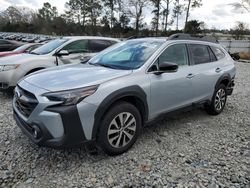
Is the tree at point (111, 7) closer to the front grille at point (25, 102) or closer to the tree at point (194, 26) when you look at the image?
the tree at point (194, 26)

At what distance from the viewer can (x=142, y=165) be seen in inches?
120

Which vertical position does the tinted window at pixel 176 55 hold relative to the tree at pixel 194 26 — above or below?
below

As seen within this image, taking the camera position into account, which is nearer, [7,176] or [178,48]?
[7,176]

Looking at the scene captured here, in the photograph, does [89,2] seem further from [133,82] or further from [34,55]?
[133,82]

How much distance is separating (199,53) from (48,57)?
3.83 m

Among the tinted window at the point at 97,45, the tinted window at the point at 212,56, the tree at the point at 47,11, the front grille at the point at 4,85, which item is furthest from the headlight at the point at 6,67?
the tree at the point at 47,11

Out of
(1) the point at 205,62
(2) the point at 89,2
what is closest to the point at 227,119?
(1) the point at 205,62

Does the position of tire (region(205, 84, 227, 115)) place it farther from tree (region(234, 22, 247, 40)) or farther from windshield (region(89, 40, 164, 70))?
tree (region(234, 22, 247, 40))

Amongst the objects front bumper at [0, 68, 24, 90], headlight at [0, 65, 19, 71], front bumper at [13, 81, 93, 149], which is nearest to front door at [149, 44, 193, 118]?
front bumper at [13, 81, 93, 149]

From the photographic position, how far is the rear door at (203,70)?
13.7 feet

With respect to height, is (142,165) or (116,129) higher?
(116,129)

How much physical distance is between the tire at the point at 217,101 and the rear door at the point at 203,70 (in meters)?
0.22

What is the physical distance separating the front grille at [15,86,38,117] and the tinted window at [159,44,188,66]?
1.89 metres

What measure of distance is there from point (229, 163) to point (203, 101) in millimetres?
1581
